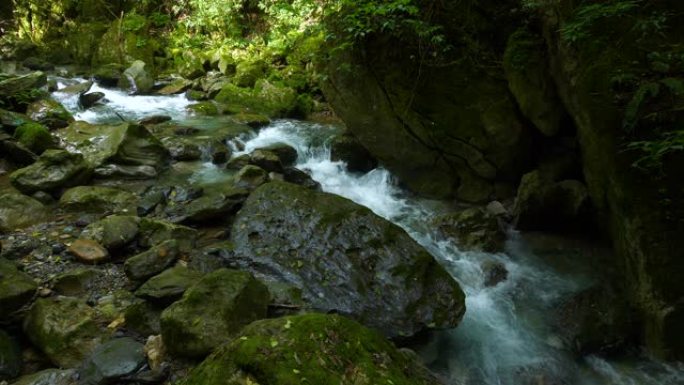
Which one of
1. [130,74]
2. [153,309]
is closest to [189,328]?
[153,309]

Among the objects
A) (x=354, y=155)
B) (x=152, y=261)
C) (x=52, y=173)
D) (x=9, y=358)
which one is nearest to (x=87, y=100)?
(x=52, y=173)

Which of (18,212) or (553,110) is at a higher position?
(553,110)

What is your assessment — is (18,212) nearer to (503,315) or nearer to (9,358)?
(9,358)

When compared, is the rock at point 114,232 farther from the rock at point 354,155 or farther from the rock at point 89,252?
the rock at point 354,155

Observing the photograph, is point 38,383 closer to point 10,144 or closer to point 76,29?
point 10,144

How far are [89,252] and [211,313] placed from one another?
91.0 inches

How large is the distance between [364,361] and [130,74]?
45.2 ft

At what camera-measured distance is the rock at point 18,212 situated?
18.7ft

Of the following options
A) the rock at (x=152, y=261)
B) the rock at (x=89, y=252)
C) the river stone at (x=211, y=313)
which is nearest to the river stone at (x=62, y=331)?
the rock at (x=152, y=261)

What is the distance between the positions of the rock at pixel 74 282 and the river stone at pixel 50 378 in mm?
1186

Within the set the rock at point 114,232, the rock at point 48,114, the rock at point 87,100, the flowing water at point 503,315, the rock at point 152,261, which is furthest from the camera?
the rock at point 87,100

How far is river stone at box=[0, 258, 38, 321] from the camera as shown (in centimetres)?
388

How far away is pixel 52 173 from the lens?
6578mm

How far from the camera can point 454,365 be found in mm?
4516
